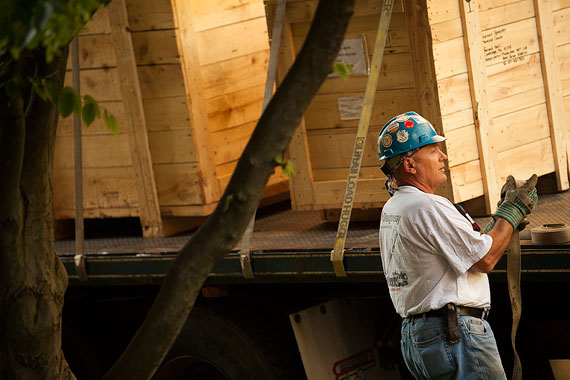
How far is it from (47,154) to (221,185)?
3016mm

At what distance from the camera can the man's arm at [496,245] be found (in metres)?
3.98

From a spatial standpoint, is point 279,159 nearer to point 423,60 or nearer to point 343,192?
point 423,60

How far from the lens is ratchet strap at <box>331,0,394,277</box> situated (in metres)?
4.93

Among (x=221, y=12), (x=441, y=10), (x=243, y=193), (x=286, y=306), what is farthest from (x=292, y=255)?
(x=243, y=193)

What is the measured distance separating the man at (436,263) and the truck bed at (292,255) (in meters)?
0.46

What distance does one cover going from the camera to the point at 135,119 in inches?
252

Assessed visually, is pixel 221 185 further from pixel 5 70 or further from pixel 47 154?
pixel 5 70

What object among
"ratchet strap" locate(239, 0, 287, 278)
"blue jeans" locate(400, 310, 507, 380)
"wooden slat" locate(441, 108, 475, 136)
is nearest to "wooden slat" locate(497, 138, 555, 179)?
"wooden slat" locate(441, 108, 475, 136)

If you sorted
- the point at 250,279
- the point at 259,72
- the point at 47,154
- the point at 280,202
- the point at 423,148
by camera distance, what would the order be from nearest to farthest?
the point at 47,154, the point at 423,148, the point at 250,279, the point at 259,72, the point at 280,202

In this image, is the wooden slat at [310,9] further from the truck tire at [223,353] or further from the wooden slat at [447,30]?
the truck tire at [223,353]

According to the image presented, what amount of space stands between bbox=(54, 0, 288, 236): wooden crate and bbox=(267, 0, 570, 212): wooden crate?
80 centimetres

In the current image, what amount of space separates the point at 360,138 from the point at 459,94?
90 centimetres

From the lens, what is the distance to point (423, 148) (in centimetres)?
422

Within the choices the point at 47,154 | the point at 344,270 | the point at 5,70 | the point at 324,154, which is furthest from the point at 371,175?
the point at 5,70
